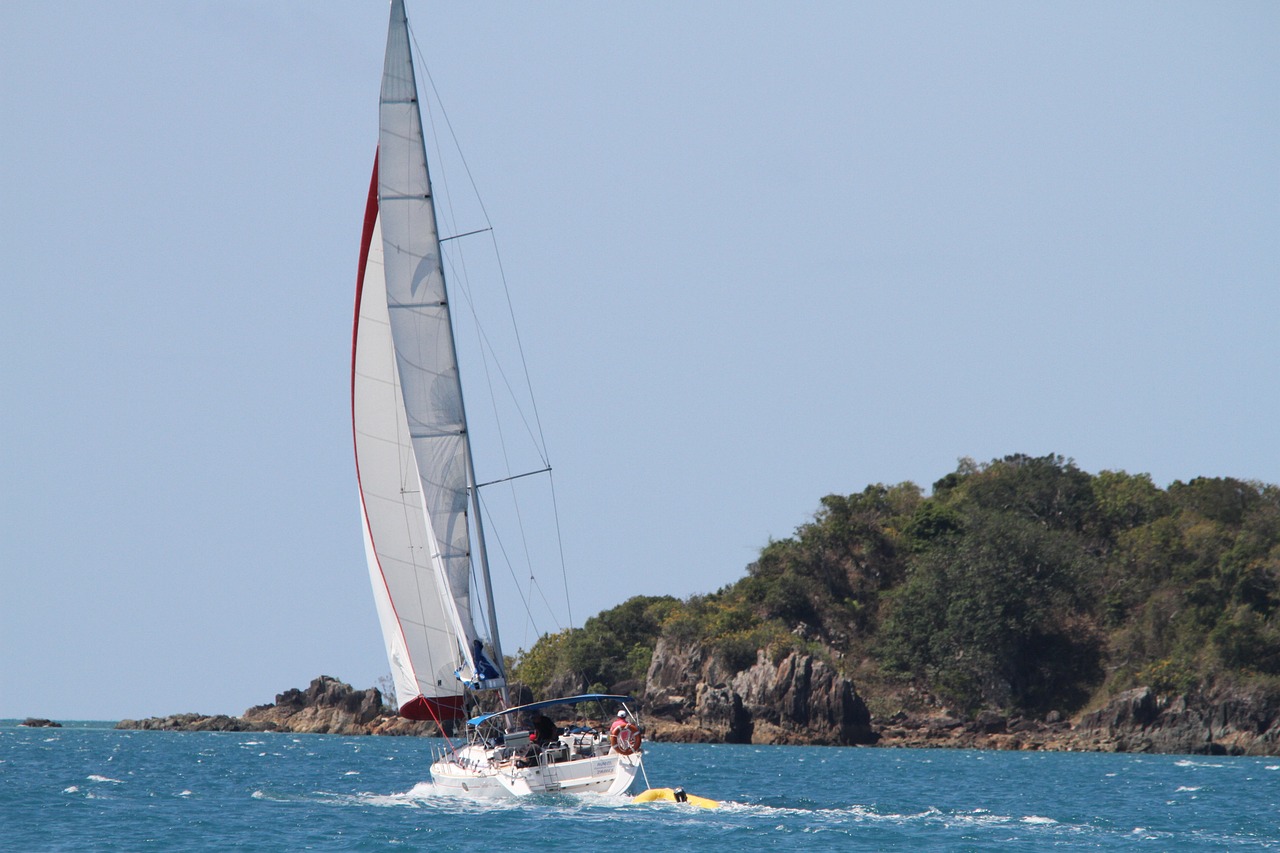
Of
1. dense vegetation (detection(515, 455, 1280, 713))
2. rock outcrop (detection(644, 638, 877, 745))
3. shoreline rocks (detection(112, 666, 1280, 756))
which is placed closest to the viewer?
shoreline rocks (detection(112, 666, 1280, 756))

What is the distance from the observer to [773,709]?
74.3 m

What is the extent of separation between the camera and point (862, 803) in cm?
3628

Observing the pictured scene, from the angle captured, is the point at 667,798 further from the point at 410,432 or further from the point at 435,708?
the point at 410,432

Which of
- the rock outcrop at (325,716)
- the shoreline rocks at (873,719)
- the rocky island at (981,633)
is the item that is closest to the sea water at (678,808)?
the shoreline rocks at (873,719)

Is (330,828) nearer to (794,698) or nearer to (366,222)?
(366,222)

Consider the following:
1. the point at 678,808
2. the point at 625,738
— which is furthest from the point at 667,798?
the point at 625,738

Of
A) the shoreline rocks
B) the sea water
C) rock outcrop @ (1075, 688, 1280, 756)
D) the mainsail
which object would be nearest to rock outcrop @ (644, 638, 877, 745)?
the shoreline rocks

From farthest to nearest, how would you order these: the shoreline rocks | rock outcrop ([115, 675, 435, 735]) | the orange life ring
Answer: rock outcrop ([115, 675, 435, 735]), the shoreline rocks, the orange life ring

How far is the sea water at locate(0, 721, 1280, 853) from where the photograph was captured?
2759cm

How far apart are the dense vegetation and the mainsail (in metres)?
44.0

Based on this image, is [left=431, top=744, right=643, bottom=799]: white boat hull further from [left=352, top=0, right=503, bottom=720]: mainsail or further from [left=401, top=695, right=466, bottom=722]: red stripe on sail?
[left=401, top=695, right=466, bottom=722]: red stripe on sail

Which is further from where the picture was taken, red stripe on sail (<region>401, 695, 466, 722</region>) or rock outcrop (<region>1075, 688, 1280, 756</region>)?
rock outcrop (<region>1075, 688, 1280, 756</region>)

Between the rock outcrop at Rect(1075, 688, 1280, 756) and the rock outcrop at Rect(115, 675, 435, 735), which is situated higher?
the rock outcrop at Rect(115, 675, 435, 735)

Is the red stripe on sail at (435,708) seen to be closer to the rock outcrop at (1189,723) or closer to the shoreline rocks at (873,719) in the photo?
the shoreline rocks at (873,719)
